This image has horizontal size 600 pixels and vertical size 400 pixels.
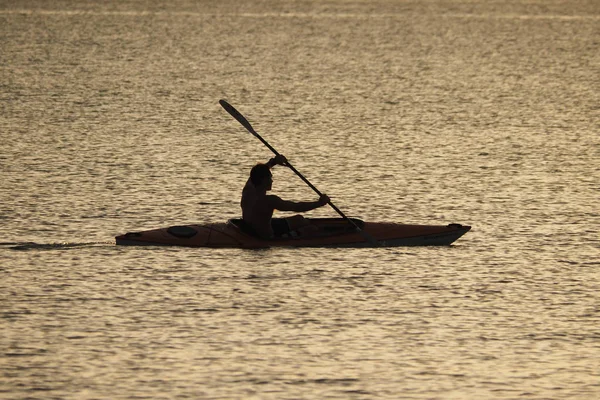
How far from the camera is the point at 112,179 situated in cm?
1780

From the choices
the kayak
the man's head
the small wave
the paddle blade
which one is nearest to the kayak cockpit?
the kayak

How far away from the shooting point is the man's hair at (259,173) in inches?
535

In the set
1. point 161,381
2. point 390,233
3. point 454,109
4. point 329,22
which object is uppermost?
point 329,22

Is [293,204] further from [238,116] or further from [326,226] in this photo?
[238,116]

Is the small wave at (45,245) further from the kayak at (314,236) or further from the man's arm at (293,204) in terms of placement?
the man's arm at (293,204)

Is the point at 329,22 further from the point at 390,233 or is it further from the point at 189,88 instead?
the point at 390,233

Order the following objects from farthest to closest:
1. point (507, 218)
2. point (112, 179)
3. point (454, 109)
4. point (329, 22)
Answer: point (329, 22), point (454, 109), point (112, 179), point (507, 218)

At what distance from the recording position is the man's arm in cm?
1352

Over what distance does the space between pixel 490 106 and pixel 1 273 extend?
13.9 m

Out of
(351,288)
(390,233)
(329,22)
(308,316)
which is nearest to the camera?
(308,316)

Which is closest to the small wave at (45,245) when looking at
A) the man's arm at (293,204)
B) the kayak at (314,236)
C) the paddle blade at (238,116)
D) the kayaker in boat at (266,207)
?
the kayak at (314,236)

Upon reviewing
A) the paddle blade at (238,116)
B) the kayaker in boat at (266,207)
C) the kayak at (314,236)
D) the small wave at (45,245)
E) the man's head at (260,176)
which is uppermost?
the paddle blade at (238,116)

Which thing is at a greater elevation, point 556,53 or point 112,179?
point 556,53

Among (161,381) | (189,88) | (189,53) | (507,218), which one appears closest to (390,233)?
(507,218)
